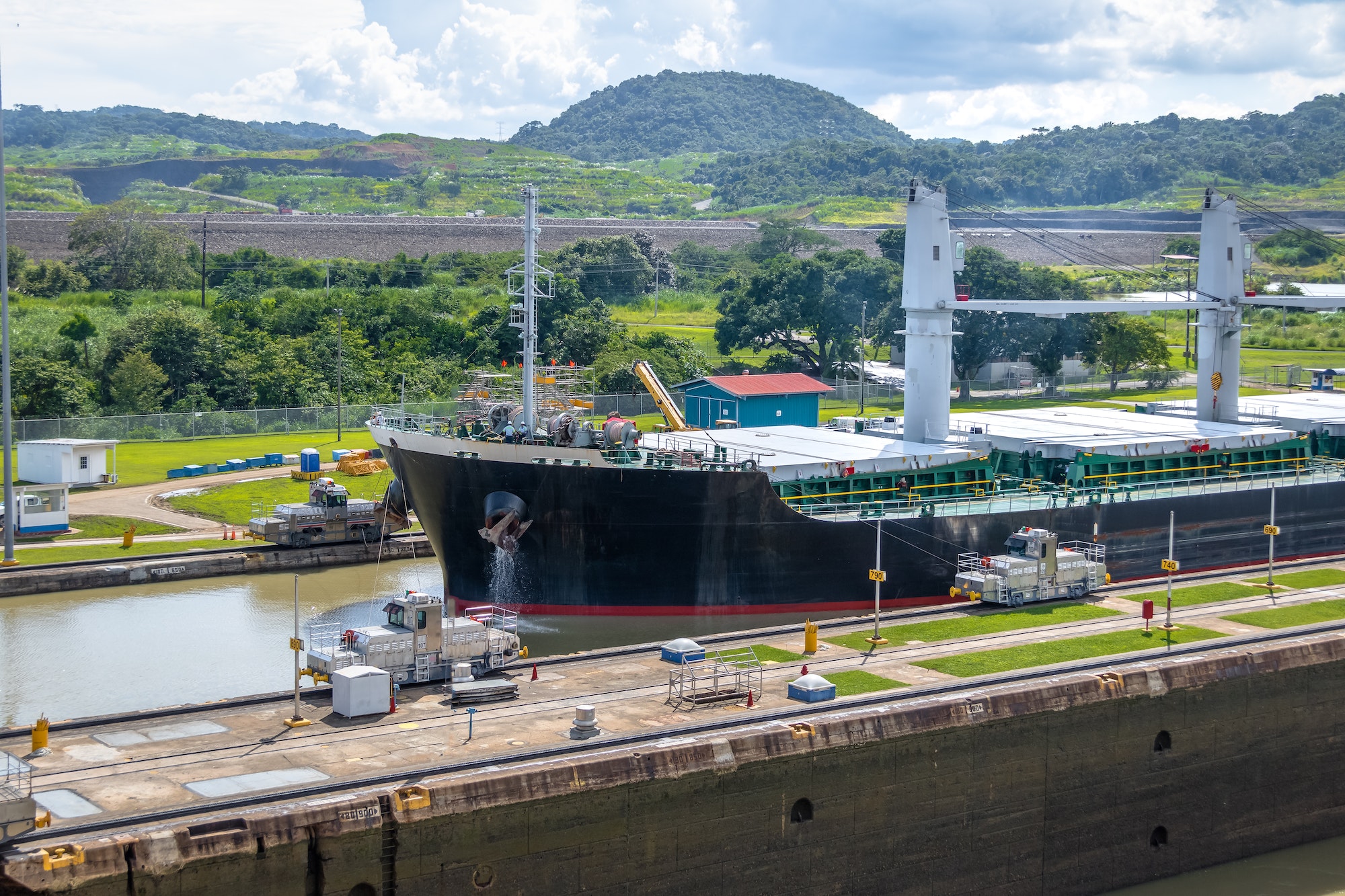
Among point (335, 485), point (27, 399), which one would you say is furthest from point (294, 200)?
point (335, 485)

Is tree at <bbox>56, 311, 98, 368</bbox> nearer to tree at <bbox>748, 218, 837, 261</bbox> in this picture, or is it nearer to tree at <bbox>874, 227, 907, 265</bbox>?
tree at <bbox>874, 227, 907, 265</bbox>

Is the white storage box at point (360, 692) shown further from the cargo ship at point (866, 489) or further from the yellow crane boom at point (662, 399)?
the yellow crane boom at point (662, 399)

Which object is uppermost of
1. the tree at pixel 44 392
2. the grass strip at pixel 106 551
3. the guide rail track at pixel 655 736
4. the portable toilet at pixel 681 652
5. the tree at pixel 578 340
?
the tree at pixel 578 340

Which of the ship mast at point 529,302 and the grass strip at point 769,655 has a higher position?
the ship mast at point 529,302

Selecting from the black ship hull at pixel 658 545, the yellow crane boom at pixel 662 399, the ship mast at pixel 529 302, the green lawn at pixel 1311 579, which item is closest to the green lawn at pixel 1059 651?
the green lawn at pixel 1311 579

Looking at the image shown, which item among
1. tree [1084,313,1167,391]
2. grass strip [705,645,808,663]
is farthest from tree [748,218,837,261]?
grass strip [705,645,808,663]

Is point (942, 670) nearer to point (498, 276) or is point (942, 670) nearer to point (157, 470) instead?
point (157, 470)

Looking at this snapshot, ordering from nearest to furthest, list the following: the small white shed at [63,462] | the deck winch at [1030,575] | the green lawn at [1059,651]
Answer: the green lawn at [1059,651] < the deck winch at [1030,575] < the small white shed at [63,462]
